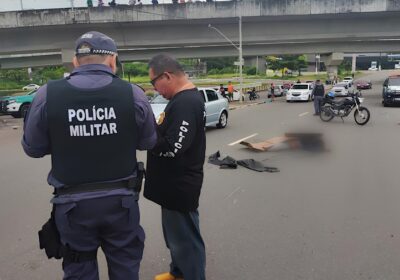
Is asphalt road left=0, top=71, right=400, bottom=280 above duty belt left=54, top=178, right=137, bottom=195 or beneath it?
beneath

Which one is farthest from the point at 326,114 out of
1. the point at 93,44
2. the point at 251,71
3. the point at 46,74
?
the point at 46,74

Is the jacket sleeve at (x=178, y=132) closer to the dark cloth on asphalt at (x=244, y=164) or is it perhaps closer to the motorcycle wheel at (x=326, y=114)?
the dark cloth on asphalt at (x=244, y=164)

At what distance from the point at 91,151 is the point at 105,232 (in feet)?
1.62

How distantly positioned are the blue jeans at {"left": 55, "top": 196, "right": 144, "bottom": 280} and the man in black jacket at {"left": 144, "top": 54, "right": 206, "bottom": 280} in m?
0.52

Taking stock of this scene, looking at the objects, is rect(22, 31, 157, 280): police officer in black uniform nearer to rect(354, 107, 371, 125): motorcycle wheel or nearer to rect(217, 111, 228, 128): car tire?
rect(217, 111, 228, 128): car tire

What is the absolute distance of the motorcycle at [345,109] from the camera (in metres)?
14.7

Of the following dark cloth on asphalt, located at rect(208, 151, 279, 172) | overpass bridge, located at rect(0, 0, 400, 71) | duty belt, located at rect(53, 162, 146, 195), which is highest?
overpass bridge, located at rect(0, 0, 400, 71)

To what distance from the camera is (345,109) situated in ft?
51.6

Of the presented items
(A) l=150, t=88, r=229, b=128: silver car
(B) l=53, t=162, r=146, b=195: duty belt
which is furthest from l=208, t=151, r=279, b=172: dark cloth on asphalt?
(B) l=53, t=162, r=146, b=195: duty belt

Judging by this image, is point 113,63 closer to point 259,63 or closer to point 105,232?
point 105,232

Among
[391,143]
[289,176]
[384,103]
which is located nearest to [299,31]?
[384,103]

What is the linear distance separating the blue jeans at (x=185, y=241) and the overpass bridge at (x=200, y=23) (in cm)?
2661

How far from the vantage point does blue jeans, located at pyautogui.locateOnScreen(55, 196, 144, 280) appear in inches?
87.4

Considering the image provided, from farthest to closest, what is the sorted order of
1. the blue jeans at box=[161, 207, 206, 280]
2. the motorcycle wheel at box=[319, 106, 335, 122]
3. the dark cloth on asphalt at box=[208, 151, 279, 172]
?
1. the motorcycle wheel at box=[319, 106, 335, 122]
2. the dark cloth on asphalt at box=[208, 151, 279, 172]
3. the blue jeans at box=[161, 207, 206, 280]
